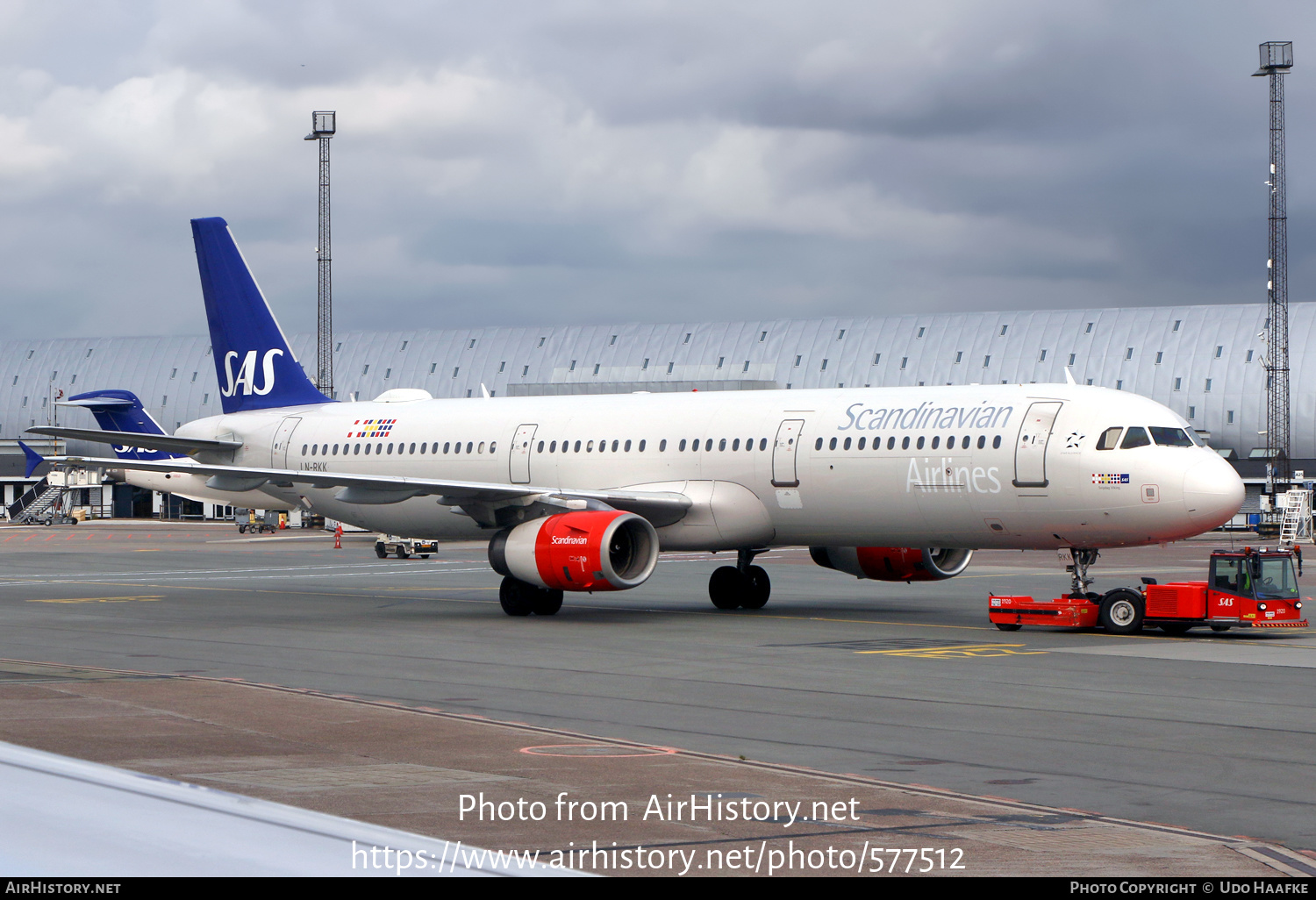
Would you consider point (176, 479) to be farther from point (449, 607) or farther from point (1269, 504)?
point (1269, 504)

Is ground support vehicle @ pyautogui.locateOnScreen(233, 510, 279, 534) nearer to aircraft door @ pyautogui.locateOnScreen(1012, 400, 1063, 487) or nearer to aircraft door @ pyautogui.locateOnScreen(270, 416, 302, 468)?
aircraft door @ pyautogui.locateOnScreen(270, 416, 302, 468)

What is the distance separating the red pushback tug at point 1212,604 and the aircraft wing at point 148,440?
1748cm

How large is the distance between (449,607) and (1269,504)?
2068 inches

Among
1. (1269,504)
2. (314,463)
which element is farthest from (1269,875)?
(1269,504)

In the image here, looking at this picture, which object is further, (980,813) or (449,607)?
(449,607)

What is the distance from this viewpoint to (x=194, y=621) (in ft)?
84.7

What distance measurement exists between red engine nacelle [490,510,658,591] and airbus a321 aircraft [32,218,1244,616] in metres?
0.04

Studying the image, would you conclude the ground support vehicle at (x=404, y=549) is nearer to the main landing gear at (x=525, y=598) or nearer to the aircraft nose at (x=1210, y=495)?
the main landing gear at (x=525, y=598)

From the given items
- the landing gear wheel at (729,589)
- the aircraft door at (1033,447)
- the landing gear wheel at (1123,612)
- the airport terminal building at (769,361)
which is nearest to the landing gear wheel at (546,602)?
the landing gear wheel at (729,589)

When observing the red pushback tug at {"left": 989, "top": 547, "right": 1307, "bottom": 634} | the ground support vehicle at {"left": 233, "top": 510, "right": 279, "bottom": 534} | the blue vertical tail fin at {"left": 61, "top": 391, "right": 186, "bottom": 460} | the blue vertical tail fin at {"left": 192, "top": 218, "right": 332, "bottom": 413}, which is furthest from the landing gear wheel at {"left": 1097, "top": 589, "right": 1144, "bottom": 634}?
the ground support vehicle at {"left": 233, "top": 510, "right": 279, "bottom": 534}

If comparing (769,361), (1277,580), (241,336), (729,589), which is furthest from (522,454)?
(769,361)

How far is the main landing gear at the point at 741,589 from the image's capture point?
1132 inches

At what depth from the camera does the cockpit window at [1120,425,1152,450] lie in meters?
23.0

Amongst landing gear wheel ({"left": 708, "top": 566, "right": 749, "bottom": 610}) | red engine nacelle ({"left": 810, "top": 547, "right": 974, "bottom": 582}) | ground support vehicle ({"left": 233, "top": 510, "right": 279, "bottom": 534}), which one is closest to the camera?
red engine nacelle ({"left": 810, "top": 547, "right": 974, "bottom": 582})
